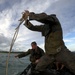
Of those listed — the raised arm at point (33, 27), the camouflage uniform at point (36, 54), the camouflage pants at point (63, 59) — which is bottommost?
the camouflage pants at point (63, 59)

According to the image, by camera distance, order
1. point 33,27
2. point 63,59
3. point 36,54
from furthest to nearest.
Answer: point 36,54, point 33,27, point 63,59

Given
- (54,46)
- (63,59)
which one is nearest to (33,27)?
(54,46)

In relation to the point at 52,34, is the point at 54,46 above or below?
below

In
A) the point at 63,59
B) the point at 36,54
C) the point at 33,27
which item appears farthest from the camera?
the point at 36,54

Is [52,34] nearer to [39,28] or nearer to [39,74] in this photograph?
[39,28]

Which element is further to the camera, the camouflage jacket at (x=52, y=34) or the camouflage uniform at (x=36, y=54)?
the camouflage uniform at (x=36, y=54)

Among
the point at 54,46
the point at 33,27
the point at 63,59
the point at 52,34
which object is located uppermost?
the point at 33,27

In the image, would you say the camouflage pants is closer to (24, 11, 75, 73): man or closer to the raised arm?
(24, 11, 75, 73): man

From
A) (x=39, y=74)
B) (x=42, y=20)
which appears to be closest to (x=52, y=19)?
(x=42, y=20)

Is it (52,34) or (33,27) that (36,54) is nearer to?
(33,27)

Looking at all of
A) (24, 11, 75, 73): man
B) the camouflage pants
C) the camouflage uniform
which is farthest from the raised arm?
the camouflage uniform

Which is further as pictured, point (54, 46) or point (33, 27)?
point (33, 27)

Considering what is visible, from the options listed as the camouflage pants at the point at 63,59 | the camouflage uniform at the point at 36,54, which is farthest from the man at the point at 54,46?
the camouflage uniform at the point at 36,54

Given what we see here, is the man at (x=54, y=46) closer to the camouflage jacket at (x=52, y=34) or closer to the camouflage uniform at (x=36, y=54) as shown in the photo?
the camouflage jacket at (x=52, y=34)
